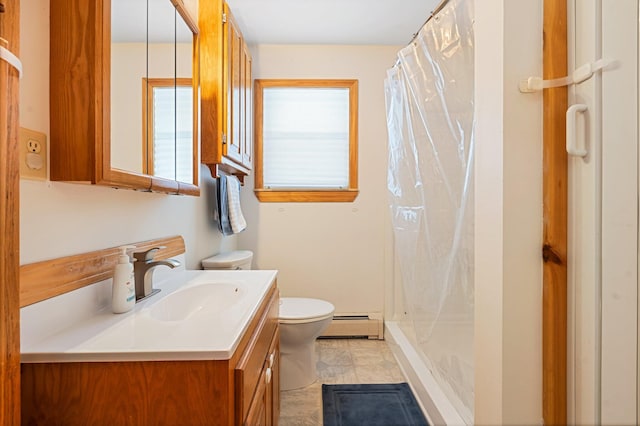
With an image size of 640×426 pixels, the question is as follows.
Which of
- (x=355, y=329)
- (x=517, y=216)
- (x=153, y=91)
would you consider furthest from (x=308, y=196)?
(x=517, y=216)

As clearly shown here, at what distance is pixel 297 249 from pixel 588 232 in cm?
210

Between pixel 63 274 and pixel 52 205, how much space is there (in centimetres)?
17

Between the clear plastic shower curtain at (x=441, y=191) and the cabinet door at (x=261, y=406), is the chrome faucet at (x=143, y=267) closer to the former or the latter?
the cabinet door at (x=261, y=406)

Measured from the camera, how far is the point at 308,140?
2.71 metres

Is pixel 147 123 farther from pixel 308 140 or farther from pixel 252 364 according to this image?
pixel 308 140

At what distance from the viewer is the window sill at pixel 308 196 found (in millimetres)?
2672

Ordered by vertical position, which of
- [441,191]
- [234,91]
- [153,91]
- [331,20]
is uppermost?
[331,20]

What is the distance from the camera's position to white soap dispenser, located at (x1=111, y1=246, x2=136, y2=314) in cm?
94

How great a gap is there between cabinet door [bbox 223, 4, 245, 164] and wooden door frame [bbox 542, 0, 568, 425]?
1.42 metres

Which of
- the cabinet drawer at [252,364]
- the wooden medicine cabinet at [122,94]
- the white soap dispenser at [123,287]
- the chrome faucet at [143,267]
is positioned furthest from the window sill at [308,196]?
the white soap dispenser at [123,287]

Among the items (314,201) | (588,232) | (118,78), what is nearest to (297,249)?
Result: (314,201)

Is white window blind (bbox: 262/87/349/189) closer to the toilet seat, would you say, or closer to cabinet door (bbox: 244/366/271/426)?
the toilet seat

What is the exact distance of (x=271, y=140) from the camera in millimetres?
2707

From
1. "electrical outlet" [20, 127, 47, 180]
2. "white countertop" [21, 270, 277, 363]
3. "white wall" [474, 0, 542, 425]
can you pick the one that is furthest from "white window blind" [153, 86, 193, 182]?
"white wall" [474, 0, 542, 425]
